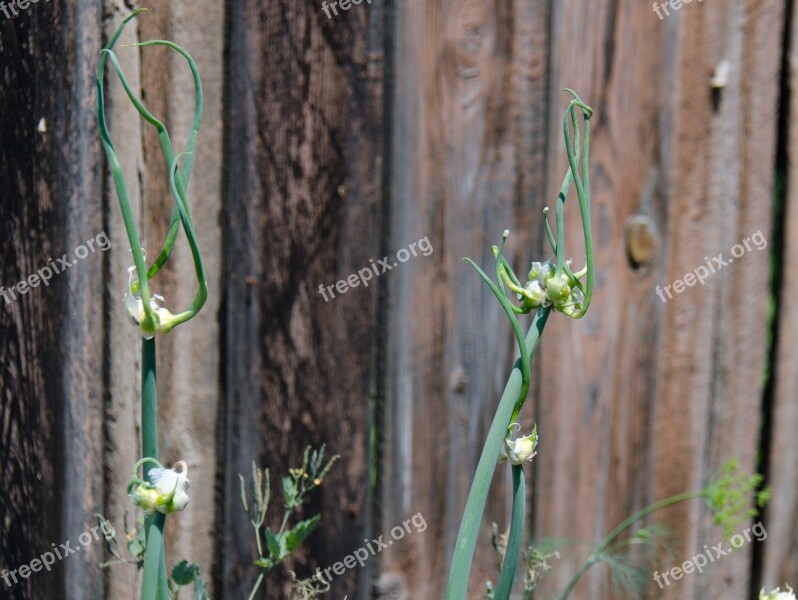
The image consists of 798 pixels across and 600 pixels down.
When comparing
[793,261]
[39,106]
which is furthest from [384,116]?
[793,261]

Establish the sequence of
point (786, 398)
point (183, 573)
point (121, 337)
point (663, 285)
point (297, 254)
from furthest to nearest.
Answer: point (786, 398), point (663, 285), point (297, 254), point (121, 337), point (183, 573)

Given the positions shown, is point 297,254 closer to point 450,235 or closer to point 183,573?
point 450,235

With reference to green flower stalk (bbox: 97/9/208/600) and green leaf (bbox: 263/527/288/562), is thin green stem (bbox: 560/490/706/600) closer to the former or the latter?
green leaf (bbox: 263/527/288/562)

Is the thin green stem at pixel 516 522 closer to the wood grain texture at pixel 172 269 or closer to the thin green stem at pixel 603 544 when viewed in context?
the thin green stem at pixel 603 544

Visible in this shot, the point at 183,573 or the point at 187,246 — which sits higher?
the point at 187,246

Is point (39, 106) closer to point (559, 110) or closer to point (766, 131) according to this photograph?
point (559, 110)

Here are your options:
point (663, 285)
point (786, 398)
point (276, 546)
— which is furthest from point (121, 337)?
point (786, 398)

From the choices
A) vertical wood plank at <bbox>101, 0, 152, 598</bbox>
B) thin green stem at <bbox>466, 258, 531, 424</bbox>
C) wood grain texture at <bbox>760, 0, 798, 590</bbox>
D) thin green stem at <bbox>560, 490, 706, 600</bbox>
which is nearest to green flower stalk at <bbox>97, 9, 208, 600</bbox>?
thin green stem at <bbox>466, 258, 531, 424</bbox>

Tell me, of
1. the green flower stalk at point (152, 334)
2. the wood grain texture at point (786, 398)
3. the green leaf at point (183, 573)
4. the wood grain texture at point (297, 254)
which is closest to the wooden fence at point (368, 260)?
the wood grain texture at point (297, 254)
